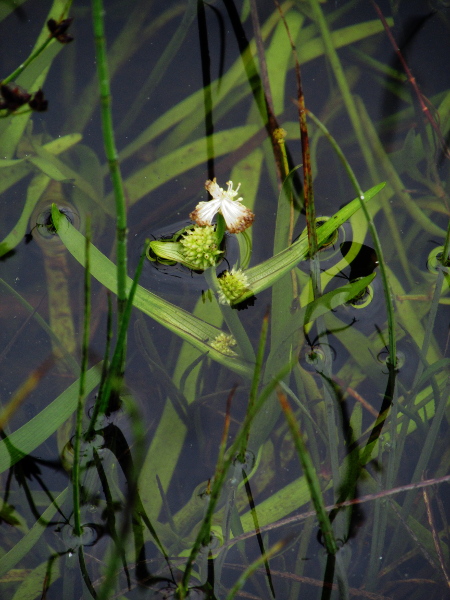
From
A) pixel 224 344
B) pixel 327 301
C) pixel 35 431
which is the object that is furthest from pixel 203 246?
pixel 35 431

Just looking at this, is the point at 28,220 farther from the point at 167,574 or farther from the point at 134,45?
the point at 167,574

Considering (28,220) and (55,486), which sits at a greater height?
(28,220)

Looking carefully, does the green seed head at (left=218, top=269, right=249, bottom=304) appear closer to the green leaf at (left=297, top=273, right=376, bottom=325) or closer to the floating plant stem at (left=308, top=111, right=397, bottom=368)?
the green leaf at (left=297, top=273, right=376, bottom=325)

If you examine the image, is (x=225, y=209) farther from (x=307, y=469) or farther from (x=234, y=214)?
(x=307, y=469)

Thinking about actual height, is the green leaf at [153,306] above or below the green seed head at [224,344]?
above

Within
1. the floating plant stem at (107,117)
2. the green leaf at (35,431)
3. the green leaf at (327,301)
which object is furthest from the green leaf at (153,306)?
the floating plant stem at (107,117)

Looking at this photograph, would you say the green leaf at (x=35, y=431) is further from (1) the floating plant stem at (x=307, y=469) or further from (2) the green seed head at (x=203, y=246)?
(1) the floating plant stem at (x=307, y=469)

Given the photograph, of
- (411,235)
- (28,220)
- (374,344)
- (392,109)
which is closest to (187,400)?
(374,344)
